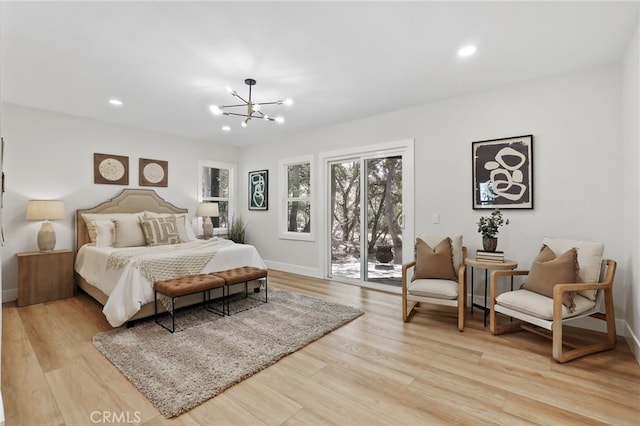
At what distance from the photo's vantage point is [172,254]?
11.4ft

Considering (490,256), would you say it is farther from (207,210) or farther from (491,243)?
(207,210)

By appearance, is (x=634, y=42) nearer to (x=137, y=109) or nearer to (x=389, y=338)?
(x=389, y=338)

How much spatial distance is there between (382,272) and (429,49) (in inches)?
119

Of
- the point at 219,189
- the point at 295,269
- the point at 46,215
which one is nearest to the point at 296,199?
the point at 295,269

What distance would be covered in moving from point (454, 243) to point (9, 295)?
5.56 m

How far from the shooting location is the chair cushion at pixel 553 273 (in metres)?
2.53

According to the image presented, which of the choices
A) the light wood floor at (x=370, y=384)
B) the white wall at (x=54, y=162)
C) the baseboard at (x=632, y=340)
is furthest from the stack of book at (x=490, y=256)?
the white wall at (x=54, y=162)

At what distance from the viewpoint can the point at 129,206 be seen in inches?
191

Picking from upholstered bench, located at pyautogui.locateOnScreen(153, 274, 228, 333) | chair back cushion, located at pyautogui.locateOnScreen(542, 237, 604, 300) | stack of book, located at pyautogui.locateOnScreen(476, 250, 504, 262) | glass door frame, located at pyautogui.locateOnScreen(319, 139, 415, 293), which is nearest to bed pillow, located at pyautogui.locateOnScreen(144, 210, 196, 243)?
upholstered bench, located at pyautogui.locateOnScreen(153, 274, 228, 333)

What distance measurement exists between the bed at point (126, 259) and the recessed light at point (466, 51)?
3315 mm

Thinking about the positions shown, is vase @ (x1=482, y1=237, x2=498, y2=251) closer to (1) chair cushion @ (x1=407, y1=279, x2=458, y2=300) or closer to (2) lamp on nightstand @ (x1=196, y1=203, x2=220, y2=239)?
(1) chair cushion @ (x1=407, y1=279, x2=458, y2=300)

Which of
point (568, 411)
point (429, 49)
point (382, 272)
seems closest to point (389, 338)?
point (568, 411)

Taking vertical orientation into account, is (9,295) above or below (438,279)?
below

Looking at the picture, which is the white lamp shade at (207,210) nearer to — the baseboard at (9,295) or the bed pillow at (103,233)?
the bed pillow at (103,233)
